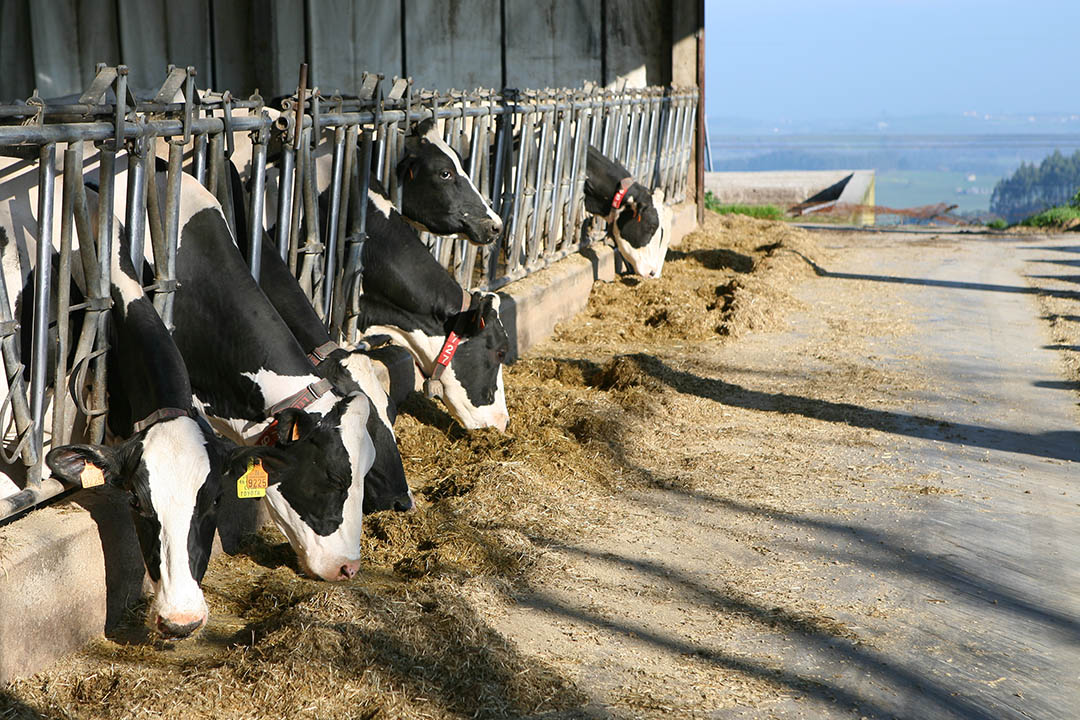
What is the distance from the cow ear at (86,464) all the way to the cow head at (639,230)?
794 centimetres

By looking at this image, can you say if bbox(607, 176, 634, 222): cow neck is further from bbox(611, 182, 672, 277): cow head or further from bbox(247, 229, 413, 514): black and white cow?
bbox(247, 229, 413, 514): black and white cow

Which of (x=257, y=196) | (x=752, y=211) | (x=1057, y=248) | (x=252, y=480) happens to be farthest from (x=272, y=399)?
(x=752, y=211)

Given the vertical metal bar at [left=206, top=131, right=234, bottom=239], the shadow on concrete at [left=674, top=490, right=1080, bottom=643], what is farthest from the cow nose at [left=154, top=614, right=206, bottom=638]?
the shadow on concrete at [left=674, top=490, right=1080, bottom=643]

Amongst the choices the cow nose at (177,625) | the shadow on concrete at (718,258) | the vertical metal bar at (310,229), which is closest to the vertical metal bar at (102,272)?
the cow nose at (177,625)

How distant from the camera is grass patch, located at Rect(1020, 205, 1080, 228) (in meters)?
17.7

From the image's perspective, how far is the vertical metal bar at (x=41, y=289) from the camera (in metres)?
3.88

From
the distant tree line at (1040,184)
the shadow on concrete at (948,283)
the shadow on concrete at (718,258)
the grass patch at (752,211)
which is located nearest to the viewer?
the shadow on concrete at (948,283)

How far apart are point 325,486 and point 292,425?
0.79 feet

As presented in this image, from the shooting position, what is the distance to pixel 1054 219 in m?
18.1

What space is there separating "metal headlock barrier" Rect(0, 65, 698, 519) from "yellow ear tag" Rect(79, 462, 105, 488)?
53 centimetres

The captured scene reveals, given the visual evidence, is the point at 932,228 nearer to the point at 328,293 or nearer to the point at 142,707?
the point at 328,293

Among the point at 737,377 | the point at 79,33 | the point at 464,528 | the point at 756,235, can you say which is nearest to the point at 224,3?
the point at 79,33

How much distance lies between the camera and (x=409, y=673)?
3.61 m

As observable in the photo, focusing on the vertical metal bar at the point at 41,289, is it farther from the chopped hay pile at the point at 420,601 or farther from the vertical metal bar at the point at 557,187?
the vertical metal bar at the point at 557,187
